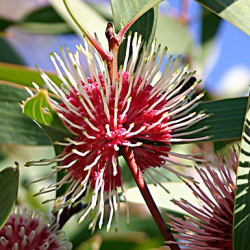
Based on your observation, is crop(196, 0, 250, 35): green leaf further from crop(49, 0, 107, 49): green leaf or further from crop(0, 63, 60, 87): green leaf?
crop(49, 0, 107, 49): green leaf

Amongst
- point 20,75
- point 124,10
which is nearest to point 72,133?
point 124,10

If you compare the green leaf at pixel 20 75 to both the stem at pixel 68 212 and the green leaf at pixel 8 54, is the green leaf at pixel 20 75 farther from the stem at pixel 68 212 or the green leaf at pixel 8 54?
the green leaf at pixel 8 54

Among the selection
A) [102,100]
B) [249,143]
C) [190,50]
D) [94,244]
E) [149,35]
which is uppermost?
[190,50]

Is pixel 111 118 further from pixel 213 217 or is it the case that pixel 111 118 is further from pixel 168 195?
pixel 168 195

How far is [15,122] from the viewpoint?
1.57 m

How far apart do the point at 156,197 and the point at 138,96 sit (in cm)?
43

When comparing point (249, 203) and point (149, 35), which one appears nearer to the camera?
point (249, 203)

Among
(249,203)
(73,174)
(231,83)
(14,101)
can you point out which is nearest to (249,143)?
(249,203)

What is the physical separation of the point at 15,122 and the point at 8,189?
1.47ft

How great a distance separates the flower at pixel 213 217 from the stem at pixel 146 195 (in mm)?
97

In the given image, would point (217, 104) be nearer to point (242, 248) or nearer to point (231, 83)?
point (242, 248)

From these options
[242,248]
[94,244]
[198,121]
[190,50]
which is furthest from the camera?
[190,50]

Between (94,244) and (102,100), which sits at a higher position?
(102,100)

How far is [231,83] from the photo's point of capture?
11.4 feet
